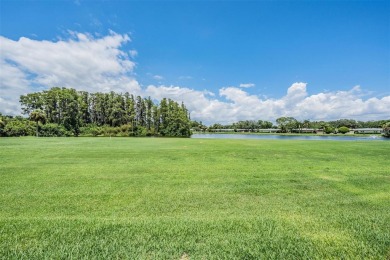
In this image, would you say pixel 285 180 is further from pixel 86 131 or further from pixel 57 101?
pixel 57 101

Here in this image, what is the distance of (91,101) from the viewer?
90.4m

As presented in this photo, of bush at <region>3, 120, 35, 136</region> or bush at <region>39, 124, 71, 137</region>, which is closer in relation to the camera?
bush at <region>3, 120, 35, 136</region>

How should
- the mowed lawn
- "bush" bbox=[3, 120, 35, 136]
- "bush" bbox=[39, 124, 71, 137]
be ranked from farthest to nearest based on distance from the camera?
"bush" bbox=[39, 124, 71, 137], "bush" bbox=[3, 120, 35, 136], the mowed lawn

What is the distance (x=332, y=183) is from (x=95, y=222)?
23.7 ft

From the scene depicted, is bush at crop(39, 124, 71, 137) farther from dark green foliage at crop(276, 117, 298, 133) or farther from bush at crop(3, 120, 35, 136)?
dark green foliage at crop(276, 117, 298, 133)

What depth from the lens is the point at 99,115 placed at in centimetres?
9238

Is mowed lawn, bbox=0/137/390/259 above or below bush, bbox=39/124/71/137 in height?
below

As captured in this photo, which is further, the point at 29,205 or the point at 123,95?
the point at 123,95

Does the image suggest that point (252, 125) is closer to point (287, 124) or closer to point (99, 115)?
point (287, 124)

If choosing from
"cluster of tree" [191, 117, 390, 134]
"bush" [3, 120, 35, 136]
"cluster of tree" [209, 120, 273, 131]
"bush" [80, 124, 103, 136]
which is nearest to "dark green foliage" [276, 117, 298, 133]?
"cluster of tree" [191, 117, 390, 134]

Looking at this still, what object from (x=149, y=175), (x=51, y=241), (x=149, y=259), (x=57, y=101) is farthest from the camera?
(x=57, y=101)

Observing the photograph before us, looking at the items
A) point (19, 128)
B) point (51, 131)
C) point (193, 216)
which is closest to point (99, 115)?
point (51, 131)

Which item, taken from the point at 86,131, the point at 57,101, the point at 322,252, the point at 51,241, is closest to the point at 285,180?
the point at 322,252

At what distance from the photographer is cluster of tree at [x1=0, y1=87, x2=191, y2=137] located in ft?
250
